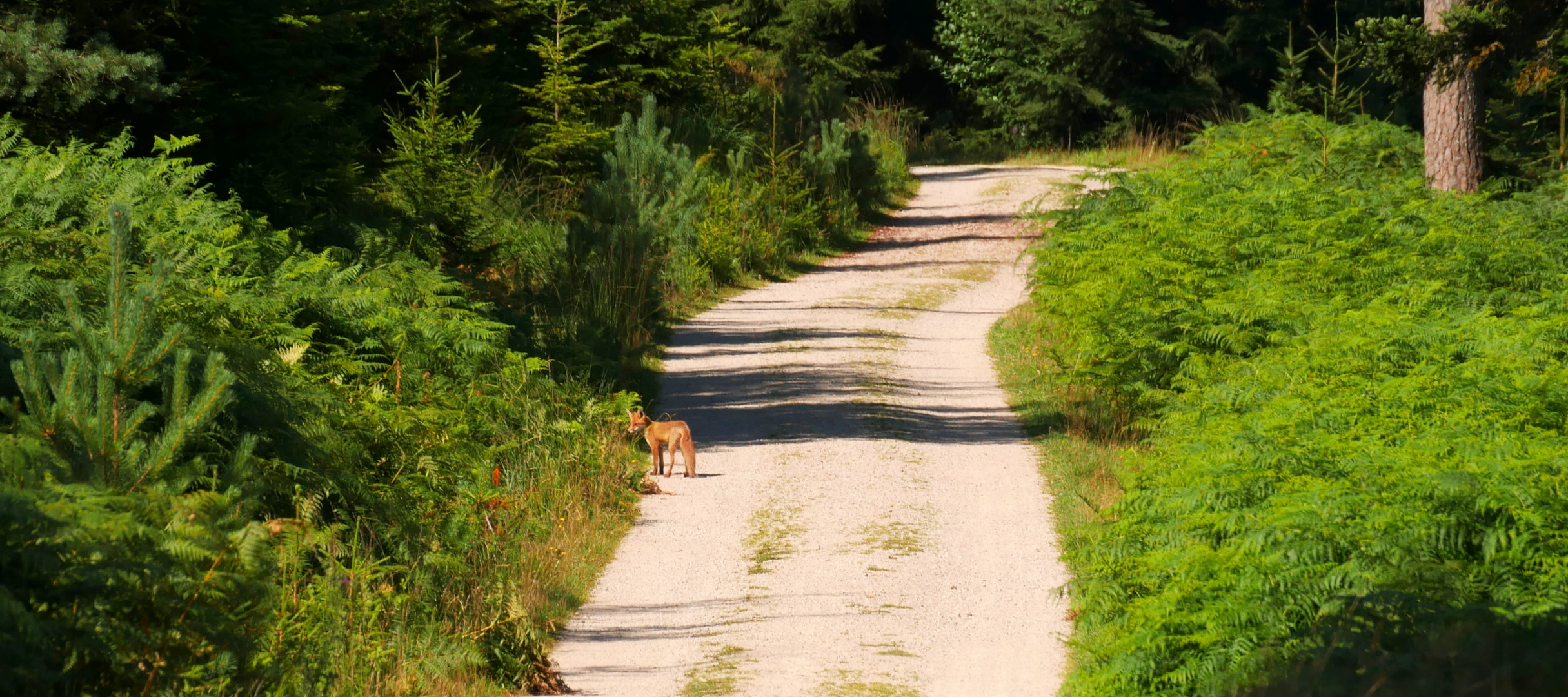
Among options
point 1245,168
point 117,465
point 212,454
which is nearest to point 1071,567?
point 212,454

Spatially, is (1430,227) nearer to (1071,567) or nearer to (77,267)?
(1071,567)

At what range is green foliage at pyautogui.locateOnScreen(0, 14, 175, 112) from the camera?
9688 mm

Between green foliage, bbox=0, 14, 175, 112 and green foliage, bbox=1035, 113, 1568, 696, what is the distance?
700 centimetres

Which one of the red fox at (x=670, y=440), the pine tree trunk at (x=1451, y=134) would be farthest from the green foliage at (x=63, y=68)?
the pine tree trunk at (x=1451, y=134)

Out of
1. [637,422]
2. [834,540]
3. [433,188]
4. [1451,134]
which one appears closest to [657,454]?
[637,422]

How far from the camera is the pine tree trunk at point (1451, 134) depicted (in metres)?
15.7

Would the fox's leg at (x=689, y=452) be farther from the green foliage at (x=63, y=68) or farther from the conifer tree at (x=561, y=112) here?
the conifer tree at (x=561, y=112)

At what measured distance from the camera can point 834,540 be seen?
27.5 feet

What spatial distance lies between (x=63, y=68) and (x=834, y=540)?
611cm

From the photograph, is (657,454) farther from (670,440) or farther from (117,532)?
(117,532)

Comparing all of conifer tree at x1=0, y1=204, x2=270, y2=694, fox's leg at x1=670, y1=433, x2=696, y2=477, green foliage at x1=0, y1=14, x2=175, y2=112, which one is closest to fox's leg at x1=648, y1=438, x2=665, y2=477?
fox's leg at x1=670, y1=433, x2=696, y2=477

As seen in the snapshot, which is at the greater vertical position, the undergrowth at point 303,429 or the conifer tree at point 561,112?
the conifer tree at point 561,112

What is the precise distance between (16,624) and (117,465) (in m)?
1.00

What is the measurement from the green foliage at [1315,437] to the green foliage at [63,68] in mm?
6996
